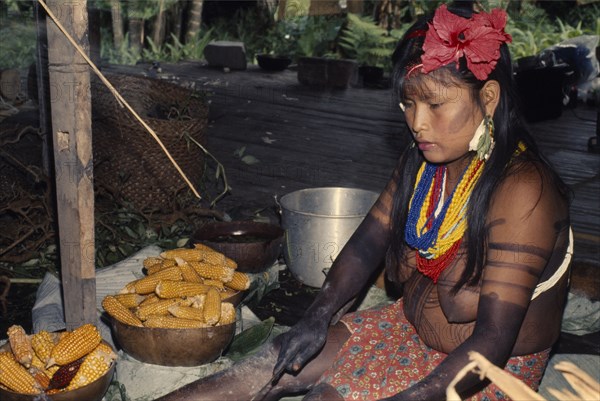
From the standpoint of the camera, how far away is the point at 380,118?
28.1 feet

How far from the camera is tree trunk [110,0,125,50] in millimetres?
13195

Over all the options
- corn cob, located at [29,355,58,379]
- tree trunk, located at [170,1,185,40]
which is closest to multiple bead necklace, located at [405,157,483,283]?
corn cob, located at [29,355,58,379]

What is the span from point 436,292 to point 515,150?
1.75ft

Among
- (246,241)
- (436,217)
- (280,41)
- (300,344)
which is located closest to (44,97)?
(246,241)

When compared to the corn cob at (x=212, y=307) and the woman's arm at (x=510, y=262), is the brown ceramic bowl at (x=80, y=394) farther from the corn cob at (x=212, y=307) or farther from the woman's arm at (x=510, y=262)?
the woman's arm at (x=510, y=262)

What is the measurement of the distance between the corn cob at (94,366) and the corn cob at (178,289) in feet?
1.42

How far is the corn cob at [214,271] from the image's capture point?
330cm

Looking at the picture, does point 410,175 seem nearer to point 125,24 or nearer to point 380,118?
point 380,118

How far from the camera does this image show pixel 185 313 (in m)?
2.93

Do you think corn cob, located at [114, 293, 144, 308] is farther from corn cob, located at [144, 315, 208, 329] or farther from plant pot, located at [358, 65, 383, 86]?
plant pot, located at [358, 65, 383, 86]

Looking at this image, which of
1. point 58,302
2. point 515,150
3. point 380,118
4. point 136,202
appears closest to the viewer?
point 515,150

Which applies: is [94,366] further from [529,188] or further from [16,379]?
[529,188]

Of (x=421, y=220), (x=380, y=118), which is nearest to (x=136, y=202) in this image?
(x=421, y=220)

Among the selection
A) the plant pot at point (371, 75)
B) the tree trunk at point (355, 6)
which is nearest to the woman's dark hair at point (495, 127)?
the tree trunk at point (355, 6)
